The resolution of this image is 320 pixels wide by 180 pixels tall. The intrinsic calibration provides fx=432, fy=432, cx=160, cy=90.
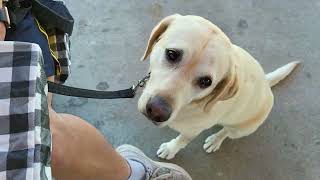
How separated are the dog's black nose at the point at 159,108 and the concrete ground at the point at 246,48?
0.50 metres

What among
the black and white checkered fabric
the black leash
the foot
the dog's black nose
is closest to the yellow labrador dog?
the dog's black nose

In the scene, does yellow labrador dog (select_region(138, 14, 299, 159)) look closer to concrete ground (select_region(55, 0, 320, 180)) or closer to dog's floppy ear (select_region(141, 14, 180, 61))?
dog's floppy ear (select_region(141, 14, 180, 61))

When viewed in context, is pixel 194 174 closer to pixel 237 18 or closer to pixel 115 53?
pixel 115 53

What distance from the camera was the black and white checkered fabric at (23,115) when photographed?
27.5 inches

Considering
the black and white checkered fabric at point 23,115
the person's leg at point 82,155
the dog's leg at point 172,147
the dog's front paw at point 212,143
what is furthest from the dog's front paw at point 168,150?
the black and white checkered fabric at point 23,115

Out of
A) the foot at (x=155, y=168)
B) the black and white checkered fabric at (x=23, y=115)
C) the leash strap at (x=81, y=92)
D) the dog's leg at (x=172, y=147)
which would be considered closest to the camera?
the black and white checkered fabric at (x=23, y=115)

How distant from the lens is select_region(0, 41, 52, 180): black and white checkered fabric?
699 mm

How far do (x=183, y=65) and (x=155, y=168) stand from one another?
1.56 ft

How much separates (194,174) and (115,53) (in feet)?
2.06

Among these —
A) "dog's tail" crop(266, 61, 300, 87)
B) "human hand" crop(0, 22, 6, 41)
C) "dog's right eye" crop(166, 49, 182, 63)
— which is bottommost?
"dog's tail" crop(266, 61, 300, 87)

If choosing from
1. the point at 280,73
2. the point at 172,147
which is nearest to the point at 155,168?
the point at 172,147

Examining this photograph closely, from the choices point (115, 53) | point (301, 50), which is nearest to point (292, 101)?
point (301, 50)

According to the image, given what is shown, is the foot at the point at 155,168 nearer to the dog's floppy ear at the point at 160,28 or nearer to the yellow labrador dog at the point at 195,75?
the yellow labrador dog at the point at 195,75

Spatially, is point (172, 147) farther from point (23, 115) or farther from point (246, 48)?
point (23, 115)
